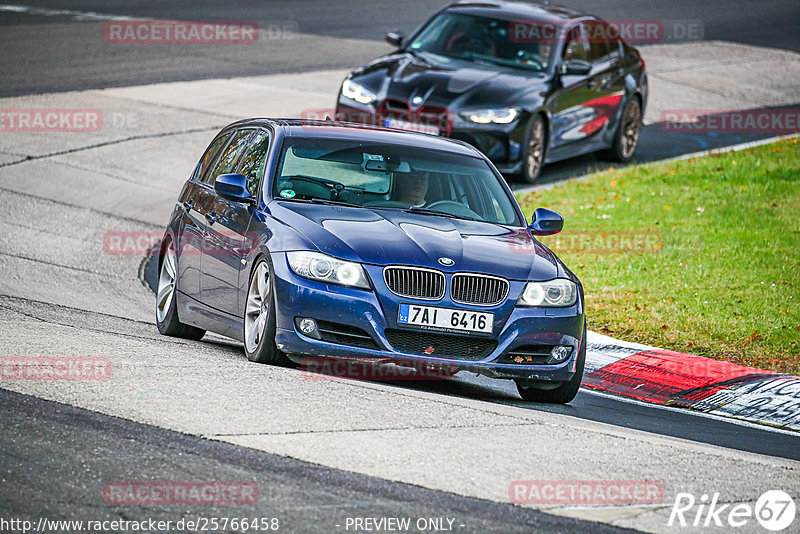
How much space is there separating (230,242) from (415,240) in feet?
4.63

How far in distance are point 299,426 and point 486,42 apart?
11.7 m

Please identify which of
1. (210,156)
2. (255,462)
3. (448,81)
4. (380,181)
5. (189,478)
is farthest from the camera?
(448,81)

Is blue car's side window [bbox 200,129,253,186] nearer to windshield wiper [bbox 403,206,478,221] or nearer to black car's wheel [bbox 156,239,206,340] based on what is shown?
black car's wheel [bbox 156,239,206,340]

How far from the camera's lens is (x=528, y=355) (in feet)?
27.1

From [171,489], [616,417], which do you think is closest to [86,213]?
[616,417]

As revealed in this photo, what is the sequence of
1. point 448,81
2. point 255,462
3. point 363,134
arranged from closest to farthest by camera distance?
point 255,462 → point 363,134 → point 448,81

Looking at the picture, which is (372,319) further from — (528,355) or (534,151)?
(534,151)

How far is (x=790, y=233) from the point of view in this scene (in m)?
14.1

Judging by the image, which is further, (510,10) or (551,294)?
(510,10)

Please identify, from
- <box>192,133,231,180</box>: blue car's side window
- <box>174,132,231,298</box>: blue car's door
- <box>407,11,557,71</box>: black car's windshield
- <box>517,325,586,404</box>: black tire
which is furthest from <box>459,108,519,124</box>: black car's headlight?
<box>517,325,586,404</box>: black tire

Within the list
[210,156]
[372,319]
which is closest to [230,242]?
[372,319]

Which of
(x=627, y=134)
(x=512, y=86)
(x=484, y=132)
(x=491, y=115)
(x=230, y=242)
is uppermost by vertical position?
(x=230, y=242)

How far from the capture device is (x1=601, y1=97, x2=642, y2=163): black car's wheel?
19062 mm

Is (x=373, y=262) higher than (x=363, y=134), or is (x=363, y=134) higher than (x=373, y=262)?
(x=363, y=134)
